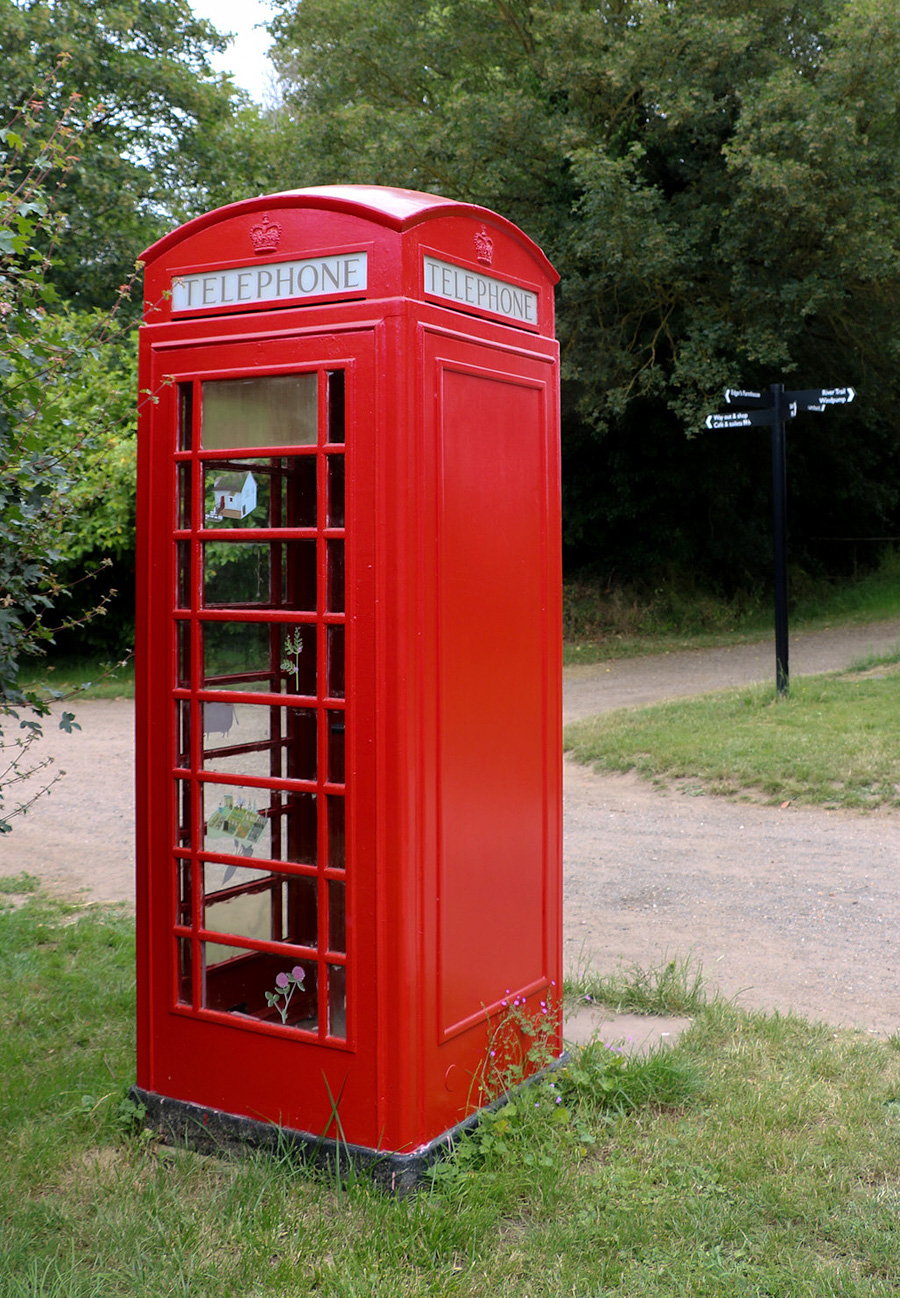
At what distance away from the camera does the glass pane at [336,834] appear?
318 centimetres

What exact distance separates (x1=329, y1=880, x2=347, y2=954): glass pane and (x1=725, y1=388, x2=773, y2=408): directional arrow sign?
8.17 meters

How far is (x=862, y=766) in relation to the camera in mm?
8008

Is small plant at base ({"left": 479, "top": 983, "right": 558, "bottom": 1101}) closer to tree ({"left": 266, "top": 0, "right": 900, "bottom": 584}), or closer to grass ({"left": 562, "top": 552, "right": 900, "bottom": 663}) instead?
tree ({"left": 266, "top": 0, "right": 900, "bottom": 584})

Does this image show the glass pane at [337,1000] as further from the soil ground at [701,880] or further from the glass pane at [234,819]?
the soil ground at [701,880]

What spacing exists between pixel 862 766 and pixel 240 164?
18.3 meters

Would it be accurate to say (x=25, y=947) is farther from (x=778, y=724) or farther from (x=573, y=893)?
(x=778, y=724)

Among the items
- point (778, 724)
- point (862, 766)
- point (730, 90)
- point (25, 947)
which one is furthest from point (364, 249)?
point (730, 90)

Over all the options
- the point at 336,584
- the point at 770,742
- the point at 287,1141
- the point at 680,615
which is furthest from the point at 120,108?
the point at 287,1141

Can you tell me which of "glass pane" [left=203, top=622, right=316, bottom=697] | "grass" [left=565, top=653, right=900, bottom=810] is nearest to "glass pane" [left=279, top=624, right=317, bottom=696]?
"glass pane" [left=203, top=622, right=316, bottom=697]

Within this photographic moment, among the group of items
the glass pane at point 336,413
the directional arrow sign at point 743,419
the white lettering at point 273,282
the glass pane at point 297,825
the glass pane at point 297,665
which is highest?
Answer: the directional arrow sign at point 743,419

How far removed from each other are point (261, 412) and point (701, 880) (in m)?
4.04

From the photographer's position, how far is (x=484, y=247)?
11.1 ft

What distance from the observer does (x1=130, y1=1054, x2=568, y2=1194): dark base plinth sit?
3021 mm

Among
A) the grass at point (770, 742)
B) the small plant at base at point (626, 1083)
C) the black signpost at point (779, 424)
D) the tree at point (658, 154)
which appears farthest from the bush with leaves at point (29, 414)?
the tree at point (658, 154)
